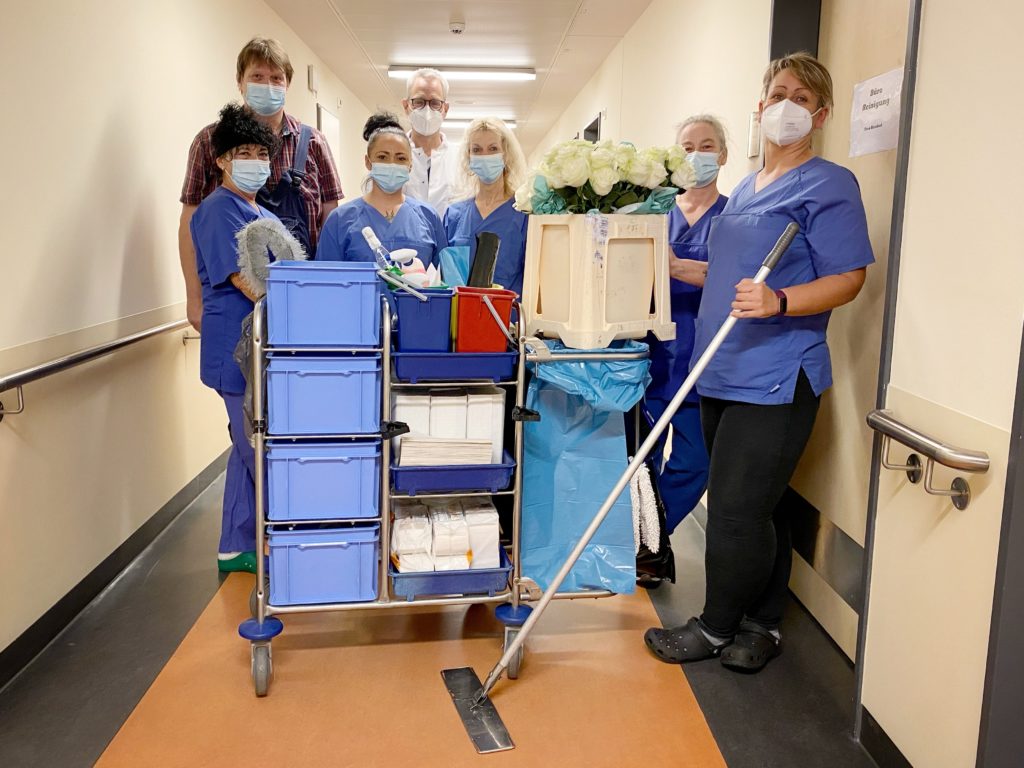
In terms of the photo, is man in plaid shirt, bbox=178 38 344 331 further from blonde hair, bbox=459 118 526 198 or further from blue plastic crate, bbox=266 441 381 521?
blue plastic crate, bbox=266 441 381 521

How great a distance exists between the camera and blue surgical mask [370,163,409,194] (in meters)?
2.62

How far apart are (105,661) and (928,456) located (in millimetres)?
2081

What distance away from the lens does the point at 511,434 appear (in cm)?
236

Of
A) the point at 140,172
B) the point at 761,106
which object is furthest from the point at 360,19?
the point at 761,106

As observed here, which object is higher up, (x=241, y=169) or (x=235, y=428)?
(x=241, y=169)

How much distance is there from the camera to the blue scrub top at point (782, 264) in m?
1.94

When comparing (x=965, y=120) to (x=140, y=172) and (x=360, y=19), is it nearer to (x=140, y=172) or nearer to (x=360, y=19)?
(x=140, y=172)

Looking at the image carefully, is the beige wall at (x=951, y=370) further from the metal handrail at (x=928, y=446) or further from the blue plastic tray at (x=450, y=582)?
the blue plastic tray at (x=450, y=582)

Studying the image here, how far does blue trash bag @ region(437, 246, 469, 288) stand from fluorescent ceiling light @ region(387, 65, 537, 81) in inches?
193

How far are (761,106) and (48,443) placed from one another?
2126mm

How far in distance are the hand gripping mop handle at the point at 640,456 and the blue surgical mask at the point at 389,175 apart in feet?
3.86

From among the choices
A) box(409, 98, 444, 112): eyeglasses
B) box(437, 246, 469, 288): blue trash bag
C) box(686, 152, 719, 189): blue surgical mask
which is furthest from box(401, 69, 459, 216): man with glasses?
box(686, 152, 719, 189): blue surgical mask

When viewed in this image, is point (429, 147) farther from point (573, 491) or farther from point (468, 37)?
point (468, 37)

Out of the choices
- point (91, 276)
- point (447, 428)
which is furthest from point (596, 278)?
point (91, 276)
